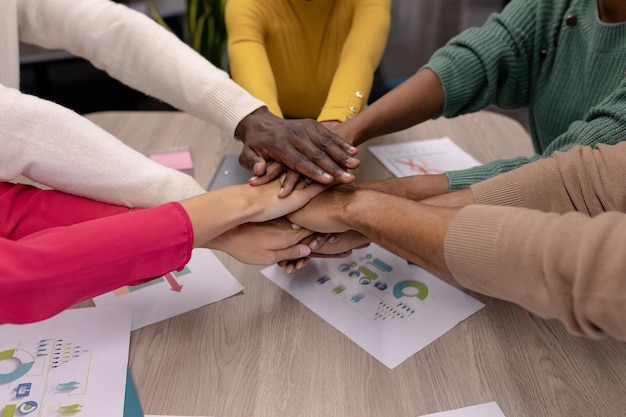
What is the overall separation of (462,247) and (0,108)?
788 millimetres

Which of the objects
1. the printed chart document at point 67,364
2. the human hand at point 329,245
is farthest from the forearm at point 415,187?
the printed chart document at point 67,364

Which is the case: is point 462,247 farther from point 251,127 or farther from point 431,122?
point 431,122

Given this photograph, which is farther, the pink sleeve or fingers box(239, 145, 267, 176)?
fingers box(239, 145, 267, 176)

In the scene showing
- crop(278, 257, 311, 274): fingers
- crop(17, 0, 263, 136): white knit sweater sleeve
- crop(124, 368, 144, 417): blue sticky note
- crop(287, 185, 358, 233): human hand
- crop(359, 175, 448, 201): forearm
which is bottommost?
crop(124, 368, 144, 417): blue sticky note

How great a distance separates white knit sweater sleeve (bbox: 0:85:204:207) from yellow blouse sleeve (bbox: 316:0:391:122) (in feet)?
1.59

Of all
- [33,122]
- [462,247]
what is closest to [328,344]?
[462,247]

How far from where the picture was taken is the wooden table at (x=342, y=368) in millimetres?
793

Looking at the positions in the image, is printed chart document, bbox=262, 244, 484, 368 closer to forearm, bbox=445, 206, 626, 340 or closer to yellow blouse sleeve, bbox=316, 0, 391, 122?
forearm, bbox=445, 206, 626, 340

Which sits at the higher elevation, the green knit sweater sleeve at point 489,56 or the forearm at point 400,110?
the green knit sweater sleeve at point 489,56

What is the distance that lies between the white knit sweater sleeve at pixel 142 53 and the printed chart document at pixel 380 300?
0.40m

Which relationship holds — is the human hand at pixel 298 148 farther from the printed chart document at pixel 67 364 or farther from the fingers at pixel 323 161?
the printed chart document at pixel 67 364

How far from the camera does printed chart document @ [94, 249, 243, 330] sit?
96 cm

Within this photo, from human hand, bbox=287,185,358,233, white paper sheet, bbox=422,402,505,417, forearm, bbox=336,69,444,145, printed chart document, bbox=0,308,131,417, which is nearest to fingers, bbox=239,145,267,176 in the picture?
human hand, bbox=287,185,358,233

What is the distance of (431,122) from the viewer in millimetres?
1611
